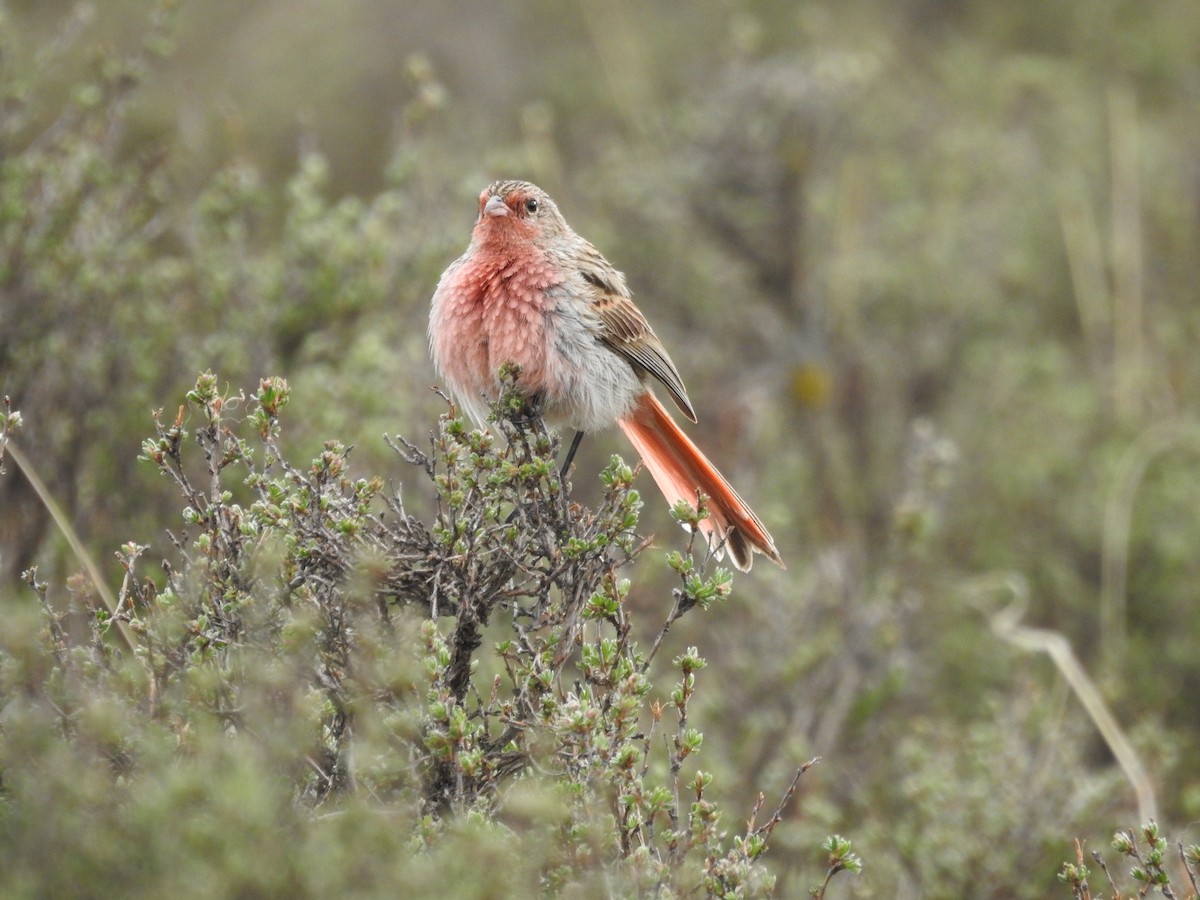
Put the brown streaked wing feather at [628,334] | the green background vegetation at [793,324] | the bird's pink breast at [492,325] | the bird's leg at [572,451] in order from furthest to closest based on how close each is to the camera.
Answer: the green background vegetation at [793,324] → the brown streaked wing feather at [628,334] → the bird's pink breast at [492,325] → the bird's leg at [572,451]

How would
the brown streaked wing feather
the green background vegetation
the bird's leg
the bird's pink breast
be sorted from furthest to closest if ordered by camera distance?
the green background vegetation
the brown streaked wing feather
the bird's pink breast
the bird's leg

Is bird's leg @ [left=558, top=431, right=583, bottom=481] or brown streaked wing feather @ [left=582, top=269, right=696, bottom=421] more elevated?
brown streaked wing feather @ [left=582, top=269, right=696, bottom=421]

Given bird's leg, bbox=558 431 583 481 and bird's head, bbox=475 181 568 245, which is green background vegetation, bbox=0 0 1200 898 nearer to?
bird's leg, bbox=558 431 583 481

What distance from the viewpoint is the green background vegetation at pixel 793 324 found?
5.55 m

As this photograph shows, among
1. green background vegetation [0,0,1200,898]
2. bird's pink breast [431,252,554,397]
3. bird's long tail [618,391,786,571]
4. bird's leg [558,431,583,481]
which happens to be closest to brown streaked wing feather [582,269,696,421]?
bird's long tail [618,391,786,571]

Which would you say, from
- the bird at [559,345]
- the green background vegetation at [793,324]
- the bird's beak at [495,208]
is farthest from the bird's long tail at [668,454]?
the green background vegetation at [793,324]

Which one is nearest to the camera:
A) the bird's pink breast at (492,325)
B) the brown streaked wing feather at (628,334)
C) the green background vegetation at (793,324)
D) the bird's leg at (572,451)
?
the bird's leg at (572,451)

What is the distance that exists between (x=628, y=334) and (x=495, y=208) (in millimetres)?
639

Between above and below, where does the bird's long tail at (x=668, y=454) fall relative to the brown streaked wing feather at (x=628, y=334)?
below

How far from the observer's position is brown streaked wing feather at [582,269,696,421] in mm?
4691

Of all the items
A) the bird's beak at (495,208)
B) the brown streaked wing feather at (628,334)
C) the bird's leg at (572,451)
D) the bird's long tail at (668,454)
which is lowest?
the bird's leg at (572,451)

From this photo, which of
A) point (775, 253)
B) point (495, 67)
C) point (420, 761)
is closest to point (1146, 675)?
point (775, 253)

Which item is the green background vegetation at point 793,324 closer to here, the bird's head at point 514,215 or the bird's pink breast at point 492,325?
the bird's pink breast at point 492,325

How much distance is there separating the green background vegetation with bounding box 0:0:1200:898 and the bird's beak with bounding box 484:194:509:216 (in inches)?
36.7
